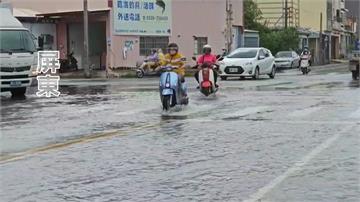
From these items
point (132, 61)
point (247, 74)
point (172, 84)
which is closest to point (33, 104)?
point (172, 84)

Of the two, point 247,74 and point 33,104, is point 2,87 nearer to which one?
point 33,104

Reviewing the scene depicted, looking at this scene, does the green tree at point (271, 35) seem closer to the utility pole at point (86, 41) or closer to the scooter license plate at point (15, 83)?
the utility pole at point (86, 41)

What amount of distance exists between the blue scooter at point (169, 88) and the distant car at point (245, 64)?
13.8m

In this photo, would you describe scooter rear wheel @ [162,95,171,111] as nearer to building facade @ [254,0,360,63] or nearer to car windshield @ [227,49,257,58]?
car windshield @ [227,49,257,58]

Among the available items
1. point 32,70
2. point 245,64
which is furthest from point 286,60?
point 32,70

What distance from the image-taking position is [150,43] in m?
39.8

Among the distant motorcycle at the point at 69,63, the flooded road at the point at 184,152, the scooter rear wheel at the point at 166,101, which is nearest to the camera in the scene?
the flooded road at the point at 184,152

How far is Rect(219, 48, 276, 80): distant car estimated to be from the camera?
2877 cm

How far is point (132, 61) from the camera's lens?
125 ft

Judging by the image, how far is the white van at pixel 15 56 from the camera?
19859 millimetres

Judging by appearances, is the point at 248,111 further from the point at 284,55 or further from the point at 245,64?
the point at 284,55

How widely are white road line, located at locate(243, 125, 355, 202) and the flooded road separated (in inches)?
0.5

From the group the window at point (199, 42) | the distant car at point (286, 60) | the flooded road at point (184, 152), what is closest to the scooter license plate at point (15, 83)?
the flooded road at point (184, 152)

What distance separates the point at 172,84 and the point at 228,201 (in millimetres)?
8466
